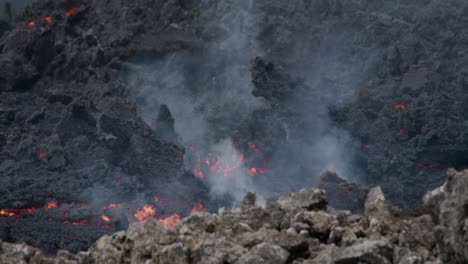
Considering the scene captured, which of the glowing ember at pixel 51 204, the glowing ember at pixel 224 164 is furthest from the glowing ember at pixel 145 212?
the glowing ember at pixel 224 164

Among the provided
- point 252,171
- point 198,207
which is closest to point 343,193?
point 198,207

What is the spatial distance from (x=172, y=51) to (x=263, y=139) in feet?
45.0

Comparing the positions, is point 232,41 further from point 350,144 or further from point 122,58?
point 350,144

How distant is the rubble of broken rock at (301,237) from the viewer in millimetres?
7422

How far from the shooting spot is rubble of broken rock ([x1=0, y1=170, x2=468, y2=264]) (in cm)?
742

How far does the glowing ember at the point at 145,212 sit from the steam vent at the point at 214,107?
104 millimetres

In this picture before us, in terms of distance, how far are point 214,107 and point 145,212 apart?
48.9ft

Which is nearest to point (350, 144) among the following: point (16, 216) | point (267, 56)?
point (267, 56)

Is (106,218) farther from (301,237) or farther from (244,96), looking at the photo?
(301,237)

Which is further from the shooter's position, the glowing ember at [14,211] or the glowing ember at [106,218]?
the glowing ember at [14,211]

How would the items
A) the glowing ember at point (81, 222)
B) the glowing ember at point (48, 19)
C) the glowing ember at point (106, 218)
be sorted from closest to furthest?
the glowing ember at point (81, 222)
the glowing ember at point (106, 218)
the glowing ember at point (48, 19)

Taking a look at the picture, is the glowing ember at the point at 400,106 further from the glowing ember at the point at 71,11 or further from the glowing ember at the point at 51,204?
the glowing ember at the point at 71,11

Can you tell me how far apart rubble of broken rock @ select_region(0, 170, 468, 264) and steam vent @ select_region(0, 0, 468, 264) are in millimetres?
15433

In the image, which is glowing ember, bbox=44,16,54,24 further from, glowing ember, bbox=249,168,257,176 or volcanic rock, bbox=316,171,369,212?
volcanic rock, bbox=316,171,369,212
